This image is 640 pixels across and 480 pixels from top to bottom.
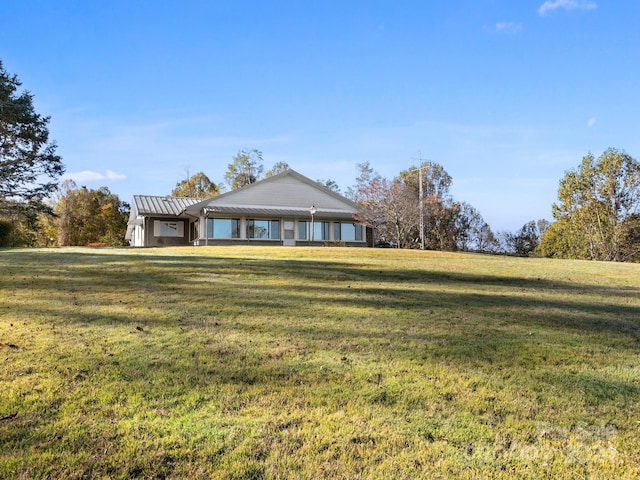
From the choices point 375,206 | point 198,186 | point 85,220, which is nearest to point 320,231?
point 375,206

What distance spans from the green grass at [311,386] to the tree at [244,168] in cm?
4463

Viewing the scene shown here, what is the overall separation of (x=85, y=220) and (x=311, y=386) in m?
44.9

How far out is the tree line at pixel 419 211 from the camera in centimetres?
2659

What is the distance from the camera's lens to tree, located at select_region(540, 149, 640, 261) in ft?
88.5

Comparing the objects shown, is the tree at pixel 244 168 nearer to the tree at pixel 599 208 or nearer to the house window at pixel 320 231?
the house window at pixel 320 231

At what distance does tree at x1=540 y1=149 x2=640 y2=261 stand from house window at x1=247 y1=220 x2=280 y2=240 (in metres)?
18.4

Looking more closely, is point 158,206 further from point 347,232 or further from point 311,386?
point 311,386

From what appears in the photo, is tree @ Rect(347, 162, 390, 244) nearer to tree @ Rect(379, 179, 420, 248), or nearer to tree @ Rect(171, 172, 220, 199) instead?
A: tree @ Rect(379, 179, 420, 248)

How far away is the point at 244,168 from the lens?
170ft

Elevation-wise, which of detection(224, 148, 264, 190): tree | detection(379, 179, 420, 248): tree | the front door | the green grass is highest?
detection(224, 148, 264, 190): tree

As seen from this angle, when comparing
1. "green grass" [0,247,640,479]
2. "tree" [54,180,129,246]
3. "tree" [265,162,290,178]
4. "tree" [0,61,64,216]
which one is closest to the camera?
"green grass" [0,247,640,479]

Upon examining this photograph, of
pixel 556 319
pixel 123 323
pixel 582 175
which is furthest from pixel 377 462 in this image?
pixel 582 175

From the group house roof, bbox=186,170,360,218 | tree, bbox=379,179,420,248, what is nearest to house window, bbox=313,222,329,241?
house roof, bbox=186,170,360,218

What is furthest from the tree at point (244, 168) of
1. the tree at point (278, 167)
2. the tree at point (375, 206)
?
the tree at point (375, 206)
